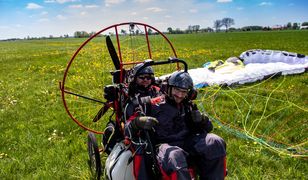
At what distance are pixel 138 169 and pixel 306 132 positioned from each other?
4060 millimetres

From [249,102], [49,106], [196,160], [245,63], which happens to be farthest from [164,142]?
[245,63]

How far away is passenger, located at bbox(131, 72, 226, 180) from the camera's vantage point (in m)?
3.24

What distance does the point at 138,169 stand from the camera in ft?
11.1

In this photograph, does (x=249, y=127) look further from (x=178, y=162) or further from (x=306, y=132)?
(x=178, y=162)

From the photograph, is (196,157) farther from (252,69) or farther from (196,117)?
(252,69)

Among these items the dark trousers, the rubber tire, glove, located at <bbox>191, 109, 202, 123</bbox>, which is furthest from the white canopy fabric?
the dark trousers

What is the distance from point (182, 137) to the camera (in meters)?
3.79

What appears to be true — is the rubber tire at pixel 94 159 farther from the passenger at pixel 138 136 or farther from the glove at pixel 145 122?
the glove at pixel 145 122

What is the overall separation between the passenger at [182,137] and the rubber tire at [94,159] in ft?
3.78

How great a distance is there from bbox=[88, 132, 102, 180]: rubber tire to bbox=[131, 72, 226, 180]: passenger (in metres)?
1.15

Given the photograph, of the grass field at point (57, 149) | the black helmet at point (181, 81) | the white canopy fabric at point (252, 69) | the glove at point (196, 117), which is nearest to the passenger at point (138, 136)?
the black helmet at point (181, 81)

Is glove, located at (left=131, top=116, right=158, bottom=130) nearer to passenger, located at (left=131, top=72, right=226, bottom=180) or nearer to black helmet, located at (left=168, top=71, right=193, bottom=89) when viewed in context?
passenger, located at (left=131, top=72, right=226, bottom=180)

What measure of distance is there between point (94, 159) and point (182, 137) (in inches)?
68.5

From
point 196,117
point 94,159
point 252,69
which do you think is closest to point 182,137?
point 196,117
